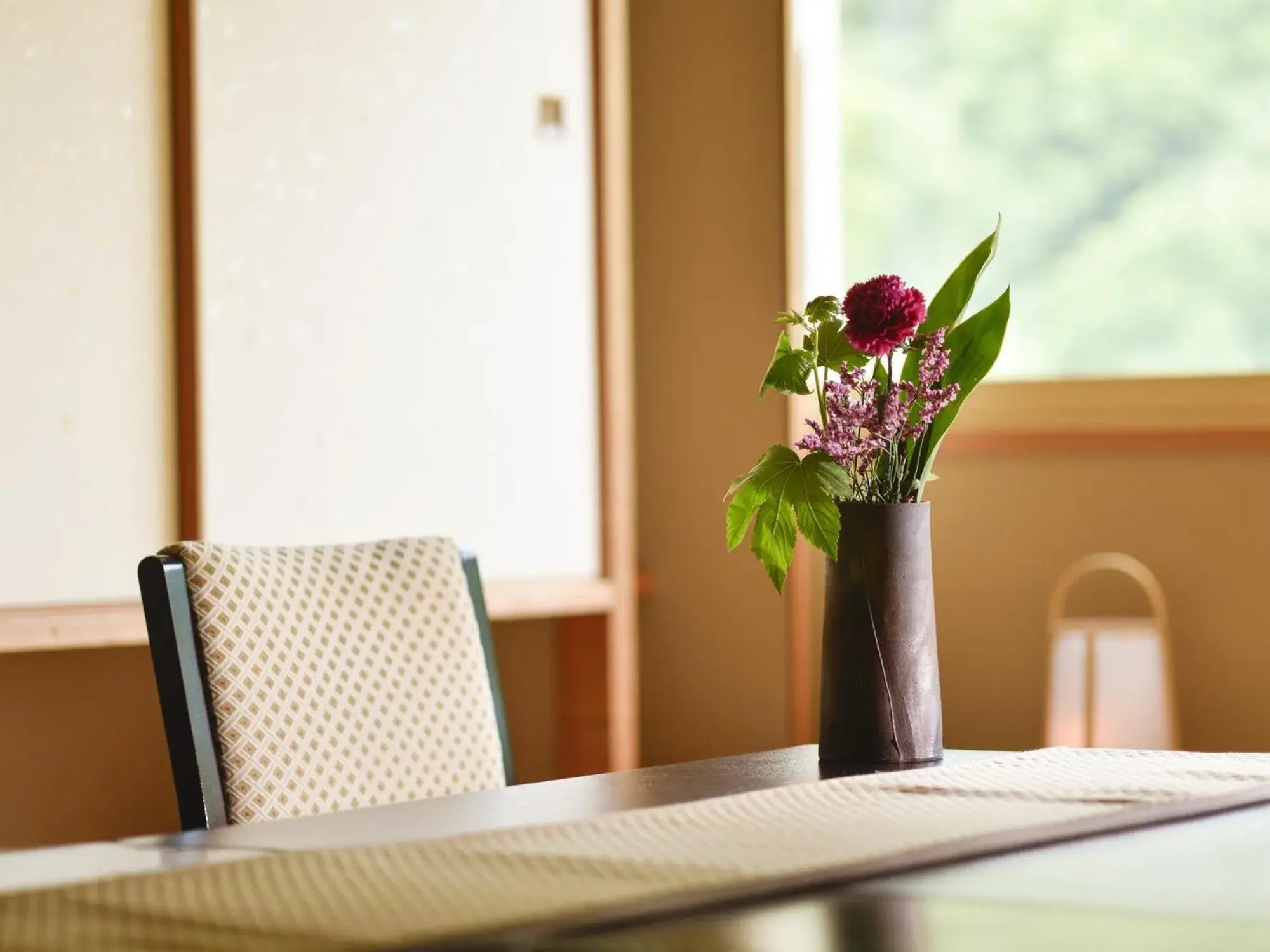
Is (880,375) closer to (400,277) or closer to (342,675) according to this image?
(342,675)

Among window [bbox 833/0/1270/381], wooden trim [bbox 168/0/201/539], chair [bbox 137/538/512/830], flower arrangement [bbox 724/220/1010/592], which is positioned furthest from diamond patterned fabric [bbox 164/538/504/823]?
window [bbox 833/0/1270/381]

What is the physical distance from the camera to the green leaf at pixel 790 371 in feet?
4.78

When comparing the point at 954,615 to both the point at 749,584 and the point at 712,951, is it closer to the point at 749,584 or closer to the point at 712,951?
the point at 749,584

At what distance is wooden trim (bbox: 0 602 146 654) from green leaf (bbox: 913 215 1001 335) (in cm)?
136

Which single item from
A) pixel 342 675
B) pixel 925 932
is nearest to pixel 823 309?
pixel 342 675

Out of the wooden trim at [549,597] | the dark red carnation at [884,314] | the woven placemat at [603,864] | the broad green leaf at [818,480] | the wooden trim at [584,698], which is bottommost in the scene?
the wooden trim at [584,698]

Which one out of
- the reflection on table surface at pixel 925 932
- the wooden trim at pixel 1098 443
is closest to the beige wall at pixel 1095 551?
the wooden trim at pixel 1098 443

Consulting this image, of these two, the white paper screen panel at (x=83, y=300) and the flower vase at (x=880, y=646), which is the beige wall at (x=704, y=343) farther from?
the flower vase at (x=880, y=646)

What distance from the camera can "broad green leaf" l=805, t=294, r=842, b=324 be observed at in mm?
1429

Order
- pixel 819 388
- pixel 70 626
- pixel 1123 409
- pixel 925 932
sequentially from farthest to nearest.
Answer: pixel 1123 409, pixel 70 626, pixel 819 388, pixel 925 932

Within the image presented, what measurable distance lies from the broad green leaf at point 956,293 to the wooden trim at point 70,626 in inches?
53.7

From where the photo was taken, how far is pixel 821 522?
140 cm

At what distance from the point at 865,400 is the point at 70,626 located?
4.76 feet

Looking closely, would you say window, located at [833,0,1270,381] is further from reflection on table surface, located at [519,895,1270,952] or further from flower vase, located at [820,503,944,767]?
reflection on table surface, located at [519,895,1270,952]
